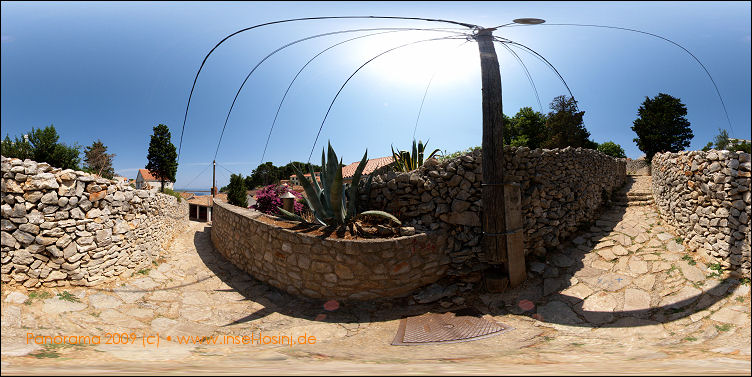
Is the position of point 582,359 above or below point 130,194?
below

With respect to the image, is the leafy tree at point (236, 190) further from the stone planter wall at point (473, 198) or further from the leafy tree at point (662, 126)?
the leafy tree at point (662, 126)

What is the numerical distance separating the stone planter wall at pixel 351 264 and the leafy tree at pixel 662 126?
19.4 m

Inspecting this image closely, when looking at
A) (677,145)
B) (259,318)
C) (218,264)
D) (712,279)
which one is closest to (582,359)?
(712,279)

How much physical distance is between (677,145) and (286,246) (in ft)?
72.7

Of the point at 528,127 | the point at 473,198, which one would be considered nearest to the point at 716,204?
the point at 473,198

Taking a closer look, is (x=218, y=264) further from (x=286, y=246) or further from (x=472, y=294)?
(x=472, y=294)

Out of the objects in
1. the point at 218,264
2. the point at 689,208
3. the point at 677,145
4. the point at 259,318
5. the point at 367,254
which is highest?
the point at 677,145

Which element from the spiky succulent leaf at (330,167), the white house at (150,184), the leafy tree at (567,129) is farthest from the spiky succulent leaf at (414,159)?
the leafy tree at (567,129)

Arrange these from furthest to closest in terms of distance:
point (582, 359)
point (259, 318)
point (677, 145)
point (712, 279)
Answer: point (677, 145) → point (259, 318) → point (712, 279) → point (582, 359)

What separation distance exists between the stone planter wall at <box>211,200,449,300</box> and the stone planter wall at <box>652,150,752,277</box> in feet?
12.6

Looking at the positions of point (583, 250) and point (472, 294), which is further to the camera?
point (583, 250)

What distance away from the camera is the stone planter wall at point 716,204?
12.7 feet

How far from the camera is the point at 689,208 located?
4918 millimetres

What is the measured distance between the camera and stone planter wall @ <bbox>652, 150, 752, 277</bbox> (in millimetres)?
3857
